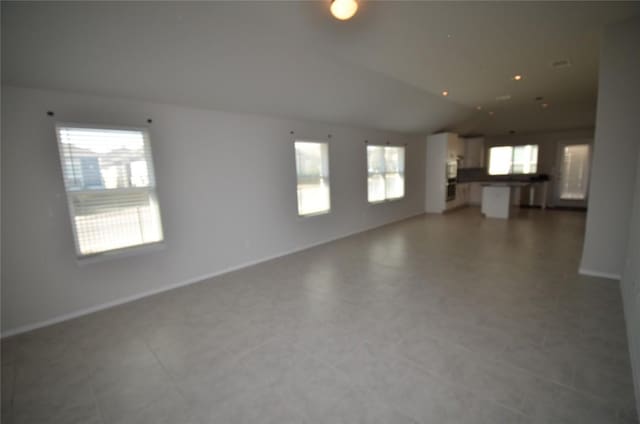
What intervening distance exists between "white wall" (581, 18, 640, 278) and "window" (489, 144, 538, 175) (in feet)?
22.7

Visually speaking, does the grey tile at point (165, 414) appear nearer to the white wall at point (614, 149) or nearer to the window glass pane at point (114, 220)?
the window glass pane at point (114, 220)

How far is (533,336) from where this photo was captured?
91.7 inches

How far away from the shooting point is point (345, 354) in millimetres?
2207

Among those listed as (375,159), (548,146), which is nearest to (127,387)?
(375,159)

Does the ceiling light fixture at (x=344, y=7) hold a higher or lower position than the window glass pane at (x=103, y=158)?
higher

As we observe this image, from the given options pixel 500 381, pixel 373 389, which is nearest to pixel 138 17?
pixel 373 389

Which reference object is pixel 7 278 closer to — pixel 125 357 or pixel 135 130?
pixel 125 357

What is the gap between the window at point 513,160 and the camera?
29.8 ft

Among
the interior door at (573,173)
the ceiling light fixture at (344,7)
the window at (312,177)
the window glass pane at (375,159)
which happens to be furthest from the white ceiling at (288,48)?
the interior door at (573,173)

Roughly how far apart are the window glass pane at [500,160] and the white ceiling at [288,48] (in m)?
4.88

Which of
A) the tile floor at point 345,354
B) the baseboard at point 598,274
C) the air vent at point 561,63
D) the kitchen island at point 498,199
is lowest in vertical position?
the tile floor at point 345,354

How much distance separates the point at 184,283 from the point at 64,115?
2.31 m

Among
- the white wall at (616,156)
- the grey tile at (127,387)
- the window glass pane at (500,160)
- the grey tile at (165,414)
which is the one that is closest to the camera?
the grey tile at (165,414)

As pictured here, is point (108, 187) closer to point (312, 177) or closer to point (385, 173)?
point (312, 177)
